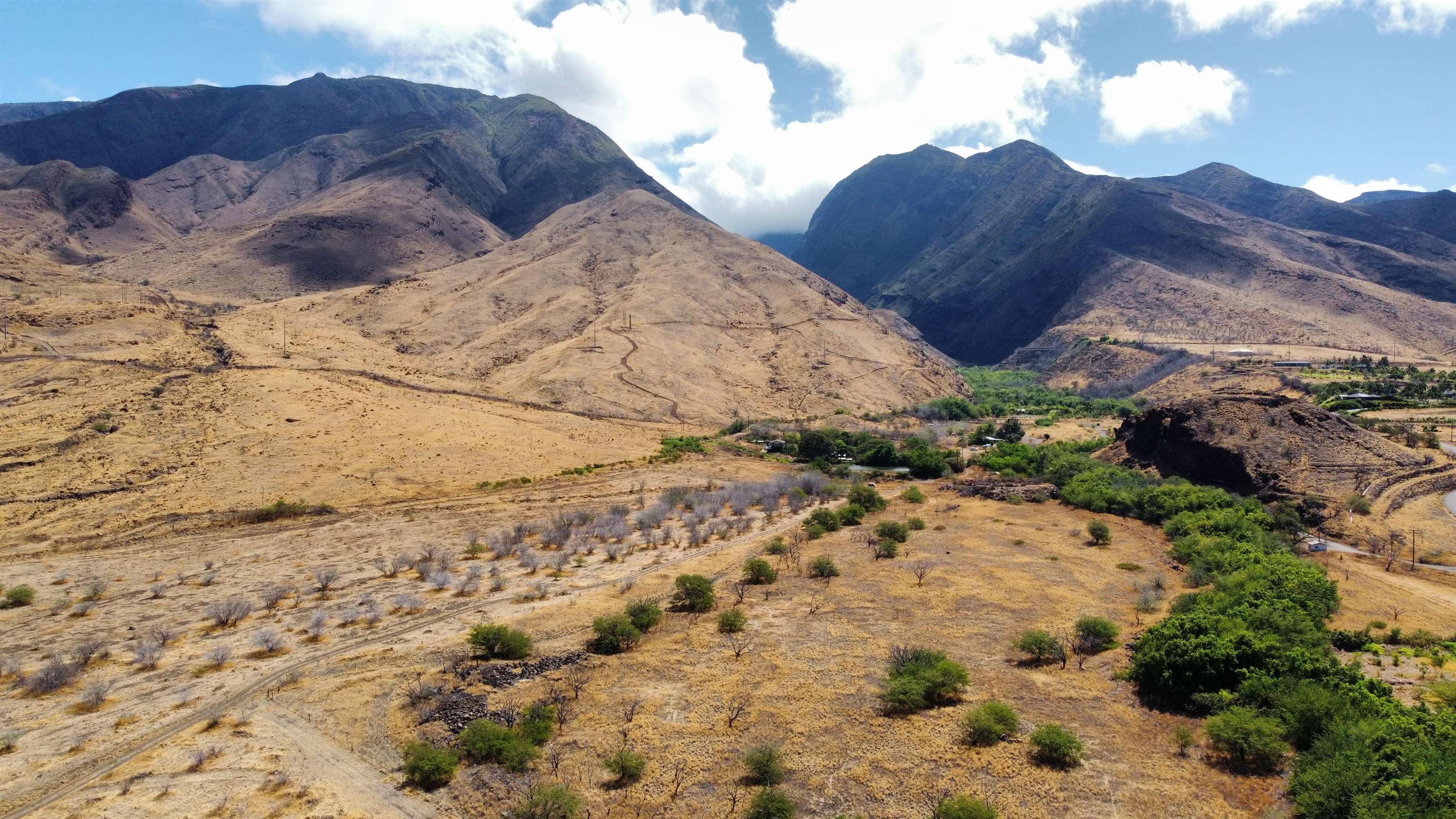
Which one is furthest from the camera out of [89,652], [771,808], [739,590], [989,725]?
[739,590]

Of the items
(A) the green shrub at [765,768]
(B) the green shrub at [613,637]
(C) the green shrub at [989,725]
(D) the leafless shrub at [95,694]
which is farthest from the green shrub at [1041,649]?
(D) the leafless shrub at [95,694]

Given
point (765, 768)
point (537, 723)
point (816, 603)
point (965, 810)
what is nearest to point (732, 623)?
point (816, 603)

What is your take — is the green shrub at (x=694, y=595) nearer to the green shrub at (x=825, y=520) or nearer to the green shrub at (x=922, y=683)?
the green shrub at (x=922, y=683)

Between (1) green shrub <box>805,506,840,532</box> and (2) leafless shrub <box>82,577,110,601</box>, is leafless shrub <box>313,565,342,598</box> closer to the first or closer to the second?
(2) leafless shrub <box>82,577,110,601</box>

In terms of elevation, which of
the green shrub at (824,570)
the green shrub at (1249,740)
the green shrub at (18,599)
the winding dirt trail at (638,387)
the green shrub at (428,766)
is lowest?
the green shrub at (18,599)

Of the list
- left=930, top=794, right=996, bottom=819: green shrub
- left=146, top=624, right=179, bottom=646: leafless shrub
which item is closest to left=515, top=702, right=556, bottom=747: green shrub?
left=930, top=794, right=996, bottom=819: green shrub

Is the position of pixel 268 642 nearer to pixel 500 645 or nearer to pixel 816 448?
pixel 500 645
